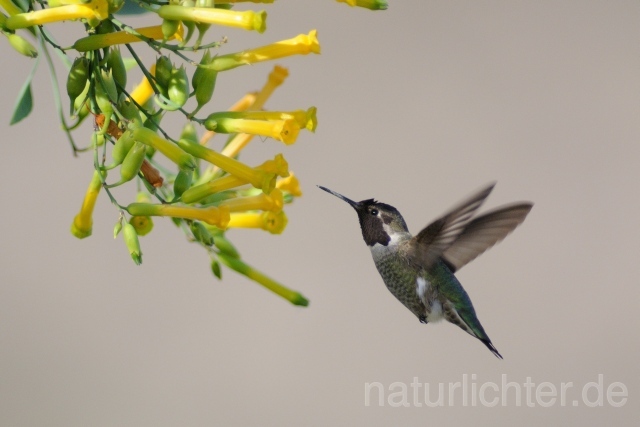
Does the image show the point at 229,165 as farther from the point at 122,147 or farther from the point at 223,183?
the point at 122,147

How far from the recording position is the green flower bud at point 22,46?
1.44 m

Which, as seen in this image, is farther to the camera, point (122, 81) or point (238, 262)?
point (238, 262)

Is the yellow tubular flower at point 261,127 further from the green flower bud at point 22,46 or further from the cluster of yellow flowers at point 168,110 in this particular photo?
the green flower bud at point 22,46

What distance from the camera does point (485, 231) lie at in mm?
1931

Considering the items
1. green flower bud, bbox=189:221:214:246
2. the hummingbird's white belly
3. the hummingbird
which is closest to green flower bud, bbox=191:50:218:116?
green flower bud, bbox=189:221:214:246

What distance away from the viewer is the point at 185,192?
1.48m

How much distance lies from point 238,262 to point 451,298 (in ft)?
2.54

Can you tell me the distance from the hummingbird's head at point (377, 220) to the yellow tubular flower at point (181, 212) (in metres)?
0.67

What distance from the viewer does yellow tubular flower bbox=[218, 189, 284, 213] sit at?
59.7 inches

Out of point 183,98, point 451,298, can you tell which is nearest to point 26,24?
point 183,98

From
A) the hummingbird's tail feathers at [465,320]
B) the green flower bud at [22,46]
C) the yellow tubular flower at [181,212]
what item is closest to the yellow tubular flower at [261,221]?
the yellow tubular flower at [181,212]

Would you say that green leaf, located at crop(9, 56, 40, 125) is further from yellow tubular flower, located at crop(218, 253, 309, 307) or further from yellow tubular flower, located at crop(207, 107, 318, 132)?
yellow tubular flower, located at crop(218, 253, 309, 307)

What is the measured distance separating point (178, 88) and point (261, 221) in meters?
0.35

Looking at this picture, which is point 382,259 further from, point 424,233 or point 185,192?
point 185,192
